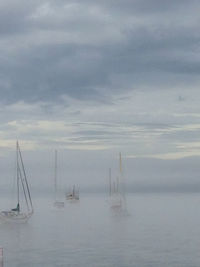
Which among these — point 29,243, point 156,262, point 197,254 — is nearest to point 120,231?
point 29,243

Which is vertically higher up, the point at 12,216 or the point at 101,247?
the point at 12,216

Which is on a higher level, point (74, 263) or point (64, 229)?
point (64, 229)

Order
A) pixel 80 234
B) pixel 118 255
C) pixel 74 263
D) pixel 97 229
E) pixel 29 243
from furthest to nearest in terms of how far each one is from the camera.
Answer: pixel 97 229, pixel 80 234, pixel 29 243, pixel 118 255, pixel 74 263

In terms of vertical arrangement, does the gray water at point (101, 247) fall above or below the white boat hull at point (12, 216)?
below

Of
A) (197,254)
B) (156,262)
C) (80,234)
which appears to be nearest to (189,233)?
(80,234)

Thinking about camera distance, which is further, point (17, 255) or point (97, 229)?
point (97, 229)

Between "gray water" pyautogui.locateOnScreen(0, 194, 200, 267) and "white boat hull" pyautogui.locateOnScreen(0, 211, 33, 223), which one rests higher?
"white boat hull" pyautogui.locateOnScreen(0, 211, 33, 223)

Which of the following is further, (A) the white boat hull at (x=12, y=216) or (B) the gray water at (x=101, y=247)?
(A) the white boat hull at (x=12, y=216)

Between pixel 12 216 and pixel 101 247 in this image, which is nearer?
pixel 101 247

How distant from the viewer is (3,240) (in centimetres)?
10825

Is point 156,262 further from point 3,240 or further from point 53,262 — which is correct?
point 3,240

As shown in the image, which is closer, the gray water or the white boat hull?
the gray water

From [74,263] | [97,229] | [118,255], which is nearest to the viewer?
[74,263]

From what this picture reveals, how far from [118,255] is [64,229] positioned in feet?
176
